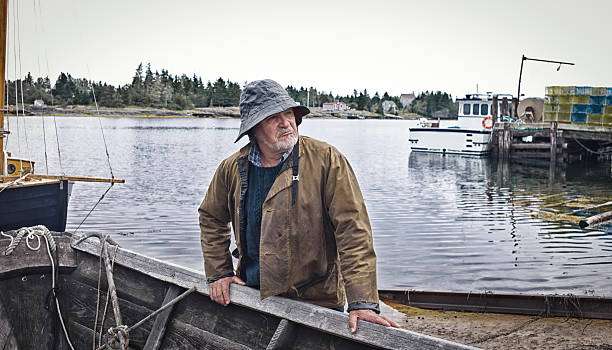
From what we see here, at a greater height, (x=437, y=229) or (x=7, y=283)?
(x=7, y=283)

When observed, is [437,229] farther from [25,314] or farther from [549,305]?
[25,314]

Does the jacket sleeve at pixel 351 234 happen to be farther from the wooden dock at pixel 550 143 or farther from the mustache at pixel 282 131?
the wooden dock at pixel 550 143

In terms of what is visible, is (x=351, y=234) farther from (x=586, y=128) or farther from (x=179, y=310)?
(x=586, y=128)

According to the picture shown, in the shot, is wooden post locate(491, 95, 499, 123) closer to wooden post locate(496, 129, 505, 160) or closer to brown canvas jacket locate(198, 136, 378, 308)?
wooden post locate(496, 129, 505, 160)

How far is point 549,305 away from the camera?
25.0ft

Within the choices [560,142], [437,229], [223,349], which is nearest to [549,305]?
[223,349]

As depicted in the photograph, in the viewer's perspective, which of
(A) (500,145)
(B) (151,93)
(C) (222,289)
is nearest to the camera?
(C) (222,289)

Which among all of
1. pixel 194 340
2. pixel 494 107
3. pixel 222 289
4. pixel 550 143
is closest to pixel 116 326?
pixel 194 340

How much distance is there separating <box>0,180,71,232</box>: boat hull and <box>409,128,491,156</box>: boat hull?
33698 mm

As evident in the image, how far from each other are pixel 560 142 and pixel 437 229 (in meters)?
23.2

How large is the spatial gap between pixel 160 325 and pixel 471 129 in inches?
1633

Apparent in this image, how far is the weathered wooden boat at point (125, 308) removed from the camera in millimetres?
3338

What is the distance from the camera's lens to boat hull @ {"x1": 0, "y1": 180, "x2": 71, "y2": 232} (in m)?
11.8

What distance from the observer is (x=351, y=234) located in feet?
10.1
